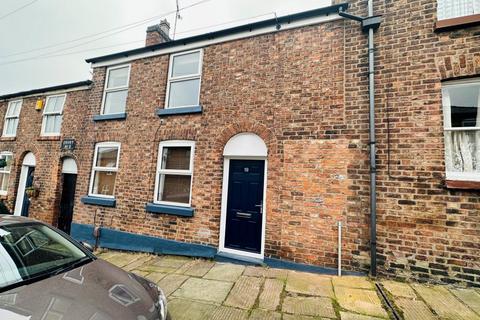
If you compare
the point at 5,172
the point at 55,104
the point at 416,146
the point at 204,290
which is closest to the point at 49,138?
the point at 55,104

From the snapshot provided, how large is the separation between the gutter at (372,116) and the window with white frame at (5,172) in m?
13.5

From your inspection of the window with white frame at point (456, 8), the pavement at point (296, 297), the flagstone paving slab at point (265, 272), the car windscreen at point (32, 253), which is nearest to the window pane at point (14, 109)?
the pavement at point (296, 297)

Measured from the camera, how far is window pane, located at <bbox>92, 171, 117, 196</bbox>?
716 cm

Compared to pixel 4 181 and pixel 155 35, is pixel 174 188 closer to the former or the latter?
pixel 155 35

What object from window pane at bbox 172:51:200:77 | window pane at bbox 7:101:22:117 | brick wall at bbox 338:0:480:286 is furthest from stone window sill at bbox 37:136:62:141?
brick wall at bbox 338:0:480:286

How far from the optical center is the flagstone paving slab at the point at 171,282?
3973 mm

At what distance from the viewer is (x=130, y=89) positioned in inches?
285

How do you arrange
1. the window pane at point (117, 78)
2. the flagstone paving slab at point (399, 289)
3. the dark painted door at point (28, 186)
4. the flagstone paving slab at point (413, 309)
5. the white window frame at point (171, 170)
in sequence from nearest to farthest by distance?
the flagstone paving slab at point (413, 309), the flagstone paving slab at point (399, 289), the white window frame at point (171, 170), the window pane at point (117, 78), the dark painted door at point (28, 186)

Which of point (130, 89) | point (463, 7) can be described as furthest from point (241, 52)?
point (463, 7)

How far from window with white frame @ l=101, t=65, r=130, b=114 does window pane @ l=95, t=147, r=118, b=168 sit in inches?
49.3

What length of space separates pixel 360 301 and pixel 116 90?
332 inches

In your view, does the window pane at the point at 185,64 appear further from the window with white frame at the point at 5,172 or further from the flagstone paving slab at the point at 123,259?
the window with white frame at the point at 5,172

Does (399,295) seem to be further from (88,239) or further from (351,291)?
(88,239)

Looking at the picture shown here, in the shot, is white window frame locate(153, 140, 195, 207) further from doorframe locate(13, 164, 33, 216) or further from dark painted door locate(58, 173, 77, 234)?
doorframe locate(13, 164, 33, 216)
